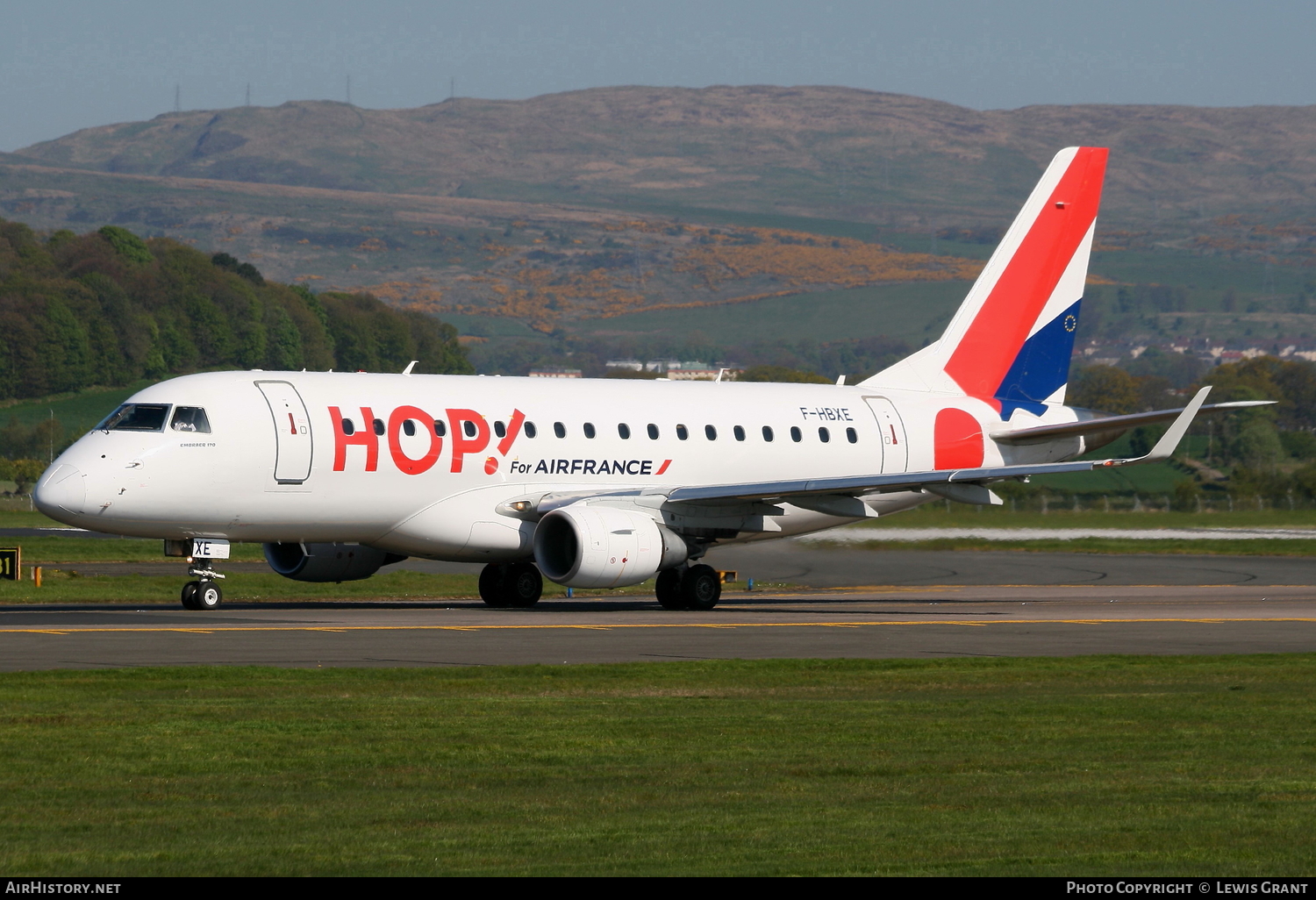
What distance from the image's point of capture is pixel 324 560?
35156 mm

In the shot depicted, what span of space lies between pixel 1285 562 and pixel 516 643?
106 feet

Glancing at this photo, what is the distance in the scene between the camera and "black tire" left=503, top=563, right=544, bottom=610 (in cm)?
3612

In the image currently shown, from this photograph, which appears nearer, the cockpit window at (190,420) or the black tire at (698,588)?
the cockpit window at (190,420)

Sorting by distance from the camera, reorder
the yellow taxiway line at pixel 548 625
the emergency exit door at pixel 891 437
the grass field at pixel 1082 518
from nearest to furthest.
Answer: the yellow taxiway line at pixel 548 625 < the emergency exit door at pixel 891 437 < the grass field at pixel 1082 518

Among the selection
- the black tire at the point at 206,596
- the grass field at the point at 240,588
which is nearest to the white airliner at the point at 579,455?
the black tire at the point at 206,596

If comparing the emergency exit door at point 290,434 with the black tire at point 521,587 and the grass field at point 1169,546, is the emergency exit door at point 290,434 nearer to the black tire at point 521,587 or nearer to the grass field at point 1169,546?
the black tire at point 521,587

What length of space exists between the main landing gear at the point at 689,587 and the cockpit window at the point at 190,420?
341 inches

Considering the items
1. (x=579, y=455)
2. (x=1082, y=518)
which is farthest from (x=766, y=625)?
(x=1082, y=518)

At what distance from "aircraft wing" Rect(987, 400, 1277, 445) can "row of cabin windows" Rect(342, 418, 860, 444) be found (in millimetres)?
3793

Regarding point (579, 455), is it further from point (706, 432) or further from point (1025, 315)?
point (1025, 315)

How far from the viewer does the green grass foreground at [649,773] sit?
11.0 meters

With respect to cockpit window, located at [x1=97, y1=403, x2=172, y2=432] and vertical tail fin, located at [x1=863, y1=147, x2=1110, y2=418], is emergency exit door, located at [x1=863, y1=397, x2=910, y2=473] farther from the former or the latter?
cockpit window, located at [x1=97, y1=403, x2=172, y2=432]

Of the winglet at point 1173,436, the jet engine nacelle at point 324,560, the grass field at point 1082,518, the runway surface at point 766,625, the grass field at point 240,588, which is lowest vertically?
the runway surface at point 766,625

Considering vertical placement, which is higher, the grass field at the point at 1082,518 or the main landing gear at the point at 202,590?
the grass field at the point at 1082,518
